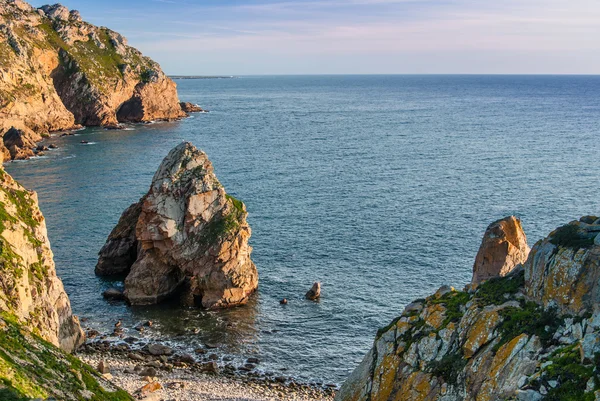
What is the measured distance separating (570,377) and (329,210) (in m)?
63.7

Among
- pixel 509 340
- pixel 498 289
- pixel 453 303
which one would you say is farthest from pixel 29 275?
pixel 509 340

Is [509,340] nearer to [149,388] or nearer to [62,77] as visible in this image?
[149,388]

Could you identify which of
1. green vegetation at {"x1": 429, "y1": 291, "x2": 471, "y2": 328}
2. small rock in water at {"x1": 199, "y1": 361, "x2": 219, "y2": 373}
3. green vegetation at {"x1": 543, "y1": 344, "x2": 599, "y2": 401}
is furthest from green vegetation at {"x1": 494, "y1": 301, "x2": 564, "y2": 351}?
small rock in water at {"x1": 199, "y1": 361, "x2": 219, "y2": 373}

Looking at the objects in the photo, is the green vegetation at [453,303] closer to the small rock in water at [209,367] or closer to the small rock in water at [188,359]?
the small rock in water at [209,367]

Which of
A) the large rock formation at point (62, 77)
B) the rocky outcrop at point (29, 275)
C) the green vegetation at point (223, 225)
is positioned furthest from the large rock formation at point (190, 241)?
the large rock formation at point (62, 77)

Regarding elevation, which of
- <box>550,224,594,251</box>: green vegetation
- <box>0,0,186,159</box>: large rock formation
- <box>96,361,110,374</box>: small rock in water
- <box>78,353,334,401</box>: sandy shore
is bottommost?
<box>78,353,334,401</box>: sandy shore

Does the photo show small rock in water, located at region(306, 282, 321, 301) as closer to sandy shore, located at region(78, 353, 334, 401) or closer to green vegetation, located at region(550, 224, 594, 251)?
sandy shore, located at region(78, 353, 334, 401)

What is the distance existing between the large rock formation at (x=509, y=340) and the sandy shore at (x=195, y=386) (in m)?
12.4

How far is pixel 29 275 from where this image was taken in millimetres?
40062

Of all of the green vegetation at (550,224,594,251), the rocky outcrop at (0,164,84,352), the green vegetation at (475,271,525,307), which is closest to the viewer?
the green vegetation at (550,224,594,251)

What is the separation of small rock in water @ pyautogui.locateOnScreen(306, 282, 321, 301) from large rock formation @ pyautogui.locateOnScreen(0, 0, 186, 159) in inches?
3828

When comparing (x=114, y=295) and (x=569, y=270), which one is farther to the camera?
(x=114, y=295)

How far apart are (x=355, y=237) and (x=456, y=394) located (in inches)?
1870

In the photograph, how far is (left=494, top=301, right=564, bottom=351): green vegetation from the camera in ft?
84.4
